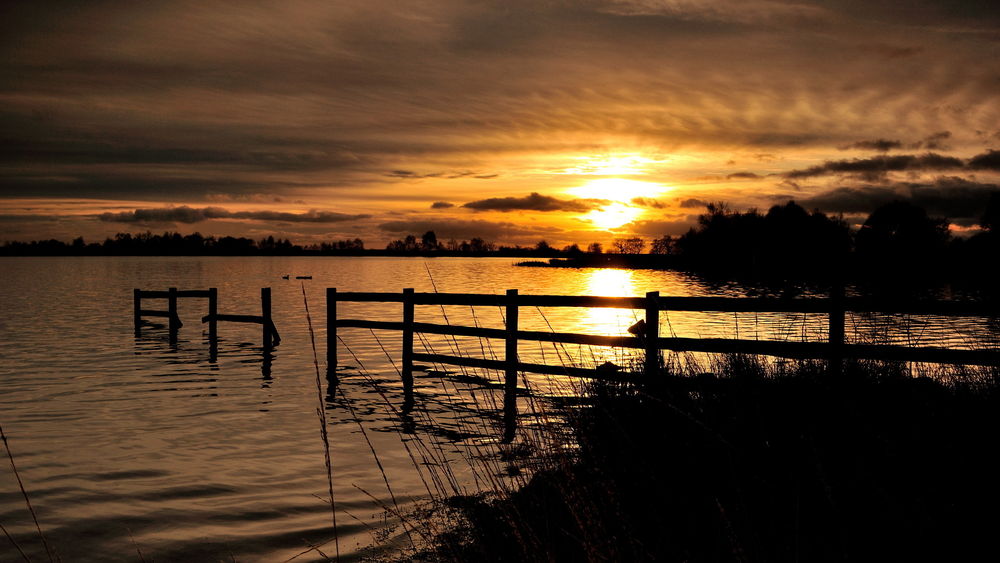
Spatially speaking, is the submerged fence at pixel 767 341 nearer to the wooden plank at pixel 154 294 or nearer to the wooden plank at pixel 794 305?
the wooden plank at pixel 794 305

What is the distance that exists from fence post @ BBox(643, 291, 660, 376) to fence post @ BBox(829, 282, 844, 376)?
2166 mm

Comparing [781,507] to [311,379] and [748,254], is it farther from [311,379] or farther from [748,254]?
[748,254]

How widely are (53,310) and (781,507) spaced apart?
50.9 metres

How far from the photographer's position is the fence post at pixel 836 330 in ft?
28.4

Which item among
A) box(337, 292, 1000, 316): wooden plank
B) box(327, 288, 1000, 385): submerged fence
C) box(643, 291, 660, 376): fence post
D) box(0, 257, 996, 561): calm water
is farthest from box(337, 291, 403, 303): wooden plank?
box(643, 291, 660, 376): fence post

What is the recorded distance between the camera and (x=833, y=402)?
6637mm

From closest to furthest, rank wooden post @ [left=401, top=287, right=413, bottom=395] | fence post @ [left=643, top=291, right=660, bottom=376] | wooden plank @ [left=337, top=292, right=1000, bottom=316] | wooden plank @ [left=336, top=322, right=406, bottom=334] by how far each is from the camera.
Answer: wooden plank @ [left=337, top=292, right=1000, bottom=316], fence post @ [left=643, top=291, right=660, bottom=376], wooden post @ [left=401, top=287, right=413, bottom=395], wooden plank @ [left=336, top=322, right=406, bottom=334]

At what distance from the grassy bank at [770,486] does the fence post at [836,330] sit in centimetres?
114

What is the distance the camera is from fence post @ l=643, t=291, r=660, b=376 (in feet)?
31.3

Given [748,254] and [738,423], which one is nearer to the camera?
[738,423]

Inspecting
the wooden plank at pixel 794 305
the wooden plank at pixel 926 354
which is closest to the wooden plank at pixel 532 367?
the wooden plank at pixel 794 305

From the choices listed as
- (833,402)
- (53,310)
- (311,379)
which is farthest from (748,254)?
(833,402)

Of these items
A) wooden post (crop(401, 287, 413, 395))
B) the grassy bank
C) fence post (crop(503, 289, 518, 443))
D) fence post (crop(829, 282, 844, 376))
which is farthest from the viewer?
wooden post (crop(401, 287, 413, 395))

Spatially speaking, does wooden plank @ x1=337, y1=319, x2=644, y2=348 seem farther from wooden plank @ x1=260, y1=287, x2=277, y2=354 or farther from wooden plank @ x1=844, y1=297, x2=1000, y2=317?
wooden plank @ x1=260, y1=287, x2=277, y2=354
